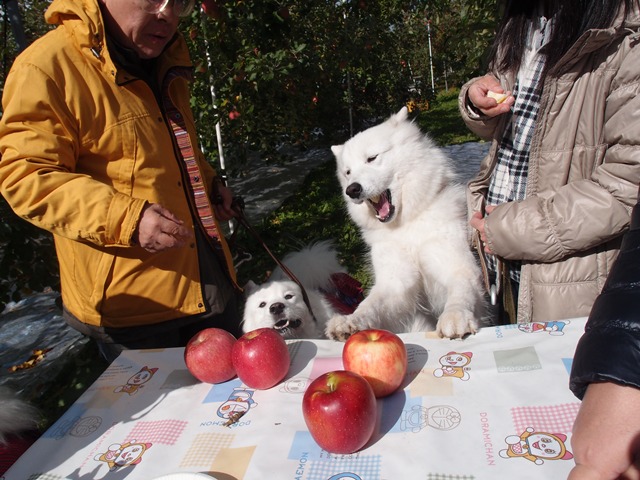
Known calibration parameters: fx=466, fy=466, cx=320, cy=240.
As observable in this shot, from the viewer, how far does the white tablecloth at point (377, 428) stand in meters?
0.95

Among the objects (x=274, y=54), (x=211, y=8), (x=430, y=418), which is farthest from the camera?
(x=274, y=54)

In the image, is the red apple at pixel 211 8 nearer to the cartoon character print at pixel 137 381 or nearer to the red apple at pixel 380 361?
the cartoon character print at pixel 137 381

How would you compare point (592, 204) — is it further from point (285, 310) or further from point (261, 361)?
point (285, 310)

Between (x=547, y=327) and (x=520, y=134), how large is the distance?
692 millimetres

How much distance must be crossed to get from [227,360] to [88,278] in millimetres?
673

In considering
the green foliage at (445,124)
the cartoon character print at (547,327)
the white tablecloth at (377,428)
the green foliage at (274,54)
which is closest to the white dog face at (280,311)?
the white tablecloth at (377,428)

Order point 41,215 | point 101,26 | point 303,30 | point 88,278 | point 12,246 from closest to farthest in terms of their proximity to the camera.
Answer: point 41,215 < point 101,26 < point 88,278 < point 12,246 < point 303,30

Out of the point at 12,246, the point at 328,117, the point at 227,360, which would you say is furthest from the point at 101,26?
the point at 328,117

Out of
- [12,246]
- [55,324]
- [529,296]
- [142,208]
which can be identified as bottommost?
[55,324]

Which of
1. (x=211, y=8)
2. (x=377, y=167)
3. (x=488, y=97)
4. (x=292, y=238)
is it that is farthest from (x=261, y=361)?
(x=292, y=238)

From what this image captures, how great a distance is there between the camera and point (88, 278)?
1.69m

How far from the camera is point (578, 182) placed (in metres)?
1.38

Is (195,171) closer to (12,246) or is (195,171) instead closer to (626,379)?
(12,246)

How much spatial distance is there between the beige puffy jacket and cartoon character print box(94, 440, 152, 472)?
1.21m
